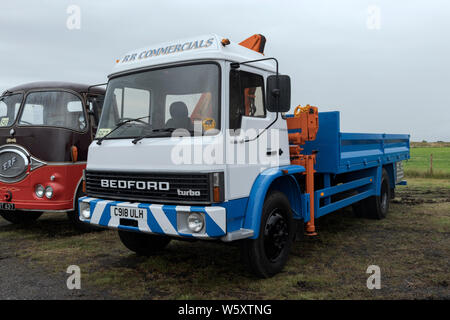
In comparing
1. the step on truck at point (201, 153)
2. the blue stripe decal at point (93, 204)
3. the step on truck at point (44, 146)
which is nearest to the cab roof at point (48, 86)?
the step on truck at point (44, 146)

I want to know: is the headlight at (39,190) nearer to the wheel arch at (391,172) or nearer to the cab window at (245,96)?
the cab window at (245,96)

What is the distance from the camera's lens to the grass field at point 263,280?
3926mm

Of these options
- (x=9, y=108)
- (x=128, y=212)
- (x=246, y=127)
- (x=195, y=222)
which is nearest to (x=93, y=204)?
(x=128, y=212)

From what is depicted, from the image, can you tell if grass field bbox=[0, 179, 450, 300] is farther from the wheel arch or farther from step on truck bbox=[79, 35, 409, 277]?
the wheel arch

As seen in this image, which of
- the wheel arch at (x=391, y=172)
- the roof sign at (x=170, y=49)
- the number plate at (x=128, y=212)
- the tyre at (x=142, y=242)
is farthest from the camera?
the wheel arch at (x=391, y=172)

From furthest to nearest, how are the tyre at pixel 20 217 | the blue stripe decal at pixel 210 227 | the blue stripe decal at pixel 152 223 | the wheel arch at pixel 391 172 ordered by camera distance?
the wheel arch at pixel 391 172 < the tyre at pixel 20 217 < the blue stripe decal at pixel 152 223 < the blue stripe decal at pixel 210 227

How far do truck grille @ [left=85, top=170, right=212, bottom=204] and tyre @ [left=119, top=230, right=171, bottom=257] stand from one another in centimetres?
90

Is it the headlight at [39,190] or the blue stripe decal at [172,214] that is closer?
the blue stripe decal at [172,214]

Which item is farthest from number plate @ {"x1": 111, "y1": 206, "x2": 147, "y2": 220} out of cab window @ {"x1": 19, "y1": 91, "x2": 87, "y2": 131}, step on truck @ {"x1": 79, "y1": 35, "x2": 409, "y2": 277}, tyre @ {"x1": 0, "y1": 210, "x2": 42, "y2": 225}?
tyre @ {"x1": 0, "y1": 210, "x2": 42, "y2": 225}

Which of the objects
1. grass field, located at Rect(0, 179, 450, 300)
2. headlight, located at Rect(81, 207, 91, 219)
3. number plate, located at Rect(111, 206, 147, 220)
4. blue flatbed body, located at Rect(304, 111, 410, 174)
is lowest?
grass field, located at Rect(0, 179, 450, 300)

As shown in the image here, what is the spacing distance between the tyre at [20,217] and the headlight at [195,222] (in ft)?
17.5

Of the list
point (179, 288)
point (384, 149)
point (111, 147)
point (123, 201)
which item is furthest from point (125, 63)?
point (384, 149)

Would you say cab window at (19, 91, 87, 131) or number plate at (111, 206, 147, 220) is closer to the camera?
number plate at (111, 206, 147, 220)

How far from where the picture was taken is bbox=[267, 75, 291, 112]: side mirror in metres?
3.85
